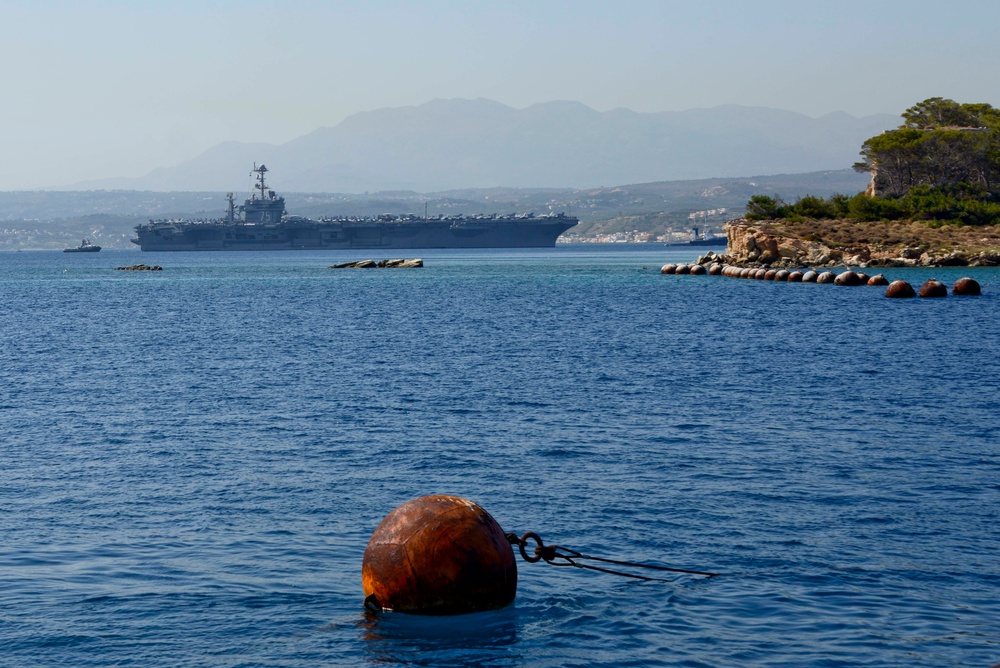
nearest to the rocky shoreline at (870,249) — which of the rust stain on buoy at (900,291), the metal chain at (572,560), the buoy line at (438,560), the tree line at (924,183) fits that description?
the tree line at (924,183)

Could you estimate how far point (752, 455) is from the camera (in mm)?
18516

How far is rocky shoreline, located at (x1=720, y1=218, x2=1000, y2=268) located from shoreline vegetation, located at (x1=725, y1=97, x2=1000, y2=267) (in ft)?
0.26

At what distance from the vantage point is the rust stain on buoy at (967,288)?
200 feet

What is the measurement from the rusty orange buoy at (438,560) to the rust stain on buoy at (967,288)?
5569cm

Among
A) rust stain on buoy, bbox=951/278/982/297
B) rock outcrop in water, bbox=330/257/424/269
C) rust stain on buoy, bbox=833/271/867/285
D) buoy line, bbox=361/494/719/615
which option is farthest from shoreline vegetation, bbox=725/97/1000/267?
buoy line, bbox=361/494/719/615

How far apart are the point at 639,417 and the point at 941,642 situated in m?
12.4

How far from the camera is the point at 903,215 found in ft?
326

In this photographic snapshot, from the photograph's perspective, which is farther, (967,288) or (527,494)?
(967,288)

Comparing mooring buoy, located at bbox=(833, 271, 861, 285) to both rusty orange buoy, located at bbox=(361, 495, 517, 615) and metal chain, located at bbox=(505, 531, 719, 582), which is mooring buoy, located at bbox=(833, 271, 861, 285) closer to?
metal chain, located at bbox=(505, 531, 719, 582)

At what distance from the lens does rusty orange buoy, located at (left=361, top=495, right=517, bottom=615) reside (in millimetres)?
10273

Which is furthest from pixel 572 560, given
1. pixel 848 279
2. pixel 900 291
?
pixel 848 279

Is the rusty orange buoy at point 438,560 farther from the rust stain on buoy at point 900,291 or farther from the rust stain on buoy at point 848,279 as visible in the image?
the rust stain on buoy at point 848,279

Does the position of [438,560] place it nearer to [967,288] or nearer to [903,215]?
[967,288]

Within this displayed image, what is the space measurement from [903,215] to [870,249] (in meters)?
9.50
